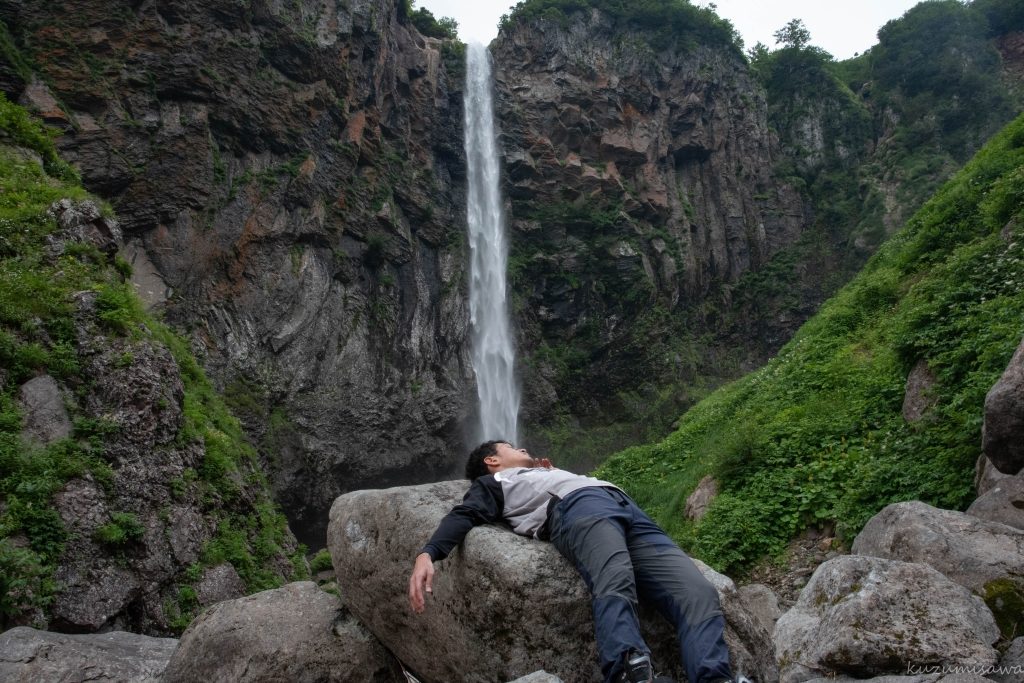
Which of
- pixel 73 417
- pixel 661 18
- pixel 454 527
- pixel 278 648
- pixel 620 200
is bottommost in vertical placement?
pixel 278 648

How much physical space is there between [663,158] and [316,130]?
20798mm

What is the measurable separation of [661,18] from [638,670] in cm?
4239

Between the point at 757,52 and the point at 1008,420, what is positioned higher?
the point at 757,52

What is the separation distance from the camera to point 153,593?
7758 millimetres

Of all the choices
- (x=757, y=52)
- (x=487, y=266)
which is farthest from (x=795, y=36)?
(x=487, y=266)

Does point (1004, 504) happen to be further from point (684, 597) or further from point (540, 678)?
point (540, 678)

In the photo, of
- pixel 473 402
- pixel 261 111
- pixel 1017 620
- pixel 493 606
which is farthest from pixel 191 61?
pixel 1017 620

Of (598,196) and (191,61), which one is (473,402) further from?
(191,61)

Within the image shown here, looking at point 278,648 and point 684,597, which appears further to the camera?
point 278,648

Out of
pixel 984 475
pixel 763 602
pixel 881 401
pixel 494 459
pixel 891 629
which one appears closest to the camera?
pixel 891 629

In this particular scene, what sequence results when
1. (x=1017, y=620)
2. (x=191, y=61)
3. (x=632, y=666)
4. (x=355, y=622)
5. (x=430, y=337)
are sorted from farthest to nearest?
(x=430, y=337), (x=191, y=61), (x=355, y=622), (x=1017, y=620), (x=632, y=666)

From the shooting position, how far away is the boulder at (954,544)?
12.7 ft

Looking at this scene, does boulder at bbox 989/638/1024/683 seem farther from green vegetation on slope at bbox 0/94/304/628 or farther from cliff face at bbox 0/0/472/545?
cliff face at bbox 0/0/472/545

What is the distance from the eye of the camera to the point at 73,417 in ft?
26.9
